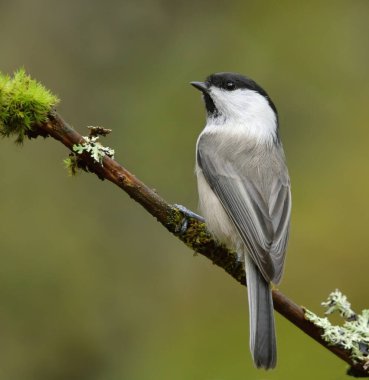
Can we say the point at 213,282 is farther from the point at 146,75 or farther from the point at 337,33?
the point at 337,33

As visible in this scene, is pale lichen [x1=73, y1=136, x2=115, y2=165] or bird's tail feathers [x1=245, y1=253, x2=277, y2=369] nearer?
pale lichen [x1=73, y1=136, x2=115, y2=165]

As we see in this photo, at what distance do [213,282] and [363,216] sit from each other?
965mm

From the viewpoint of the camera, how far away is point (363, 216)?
4.18 meters

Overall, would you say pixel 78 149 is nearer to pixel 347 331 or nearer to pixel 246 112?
pixel 347 331

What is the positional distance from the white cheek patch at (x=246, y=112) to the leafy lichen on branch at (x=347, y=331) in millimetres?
1184

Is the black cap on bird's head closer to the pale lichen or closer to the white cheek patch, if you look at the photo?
the white cheek patch

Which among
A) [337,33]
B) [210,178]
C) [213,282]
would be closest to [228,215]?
[210,178]

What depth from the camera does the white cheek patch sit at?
338cm

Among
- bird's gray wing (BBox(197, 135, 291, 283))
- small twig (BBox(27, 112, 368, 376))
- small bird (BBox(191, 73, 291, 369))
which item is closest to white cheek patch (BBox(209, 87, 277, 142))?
small bird (BBox(191, 73, 291, 369))

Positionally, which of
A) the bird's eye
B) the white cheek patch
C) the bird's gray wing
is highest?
the bird's eye

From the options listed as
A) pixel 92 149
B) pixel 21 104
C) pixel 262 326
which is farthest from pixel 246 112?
pixel 21 104

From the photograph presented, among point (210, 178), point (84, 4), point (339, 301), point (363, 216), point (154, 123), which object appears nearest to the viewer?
point (339, 301)

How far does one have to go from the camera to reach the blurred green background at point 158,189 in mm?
3787

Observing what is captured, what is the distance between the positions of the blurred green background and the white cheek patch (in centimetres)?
74
